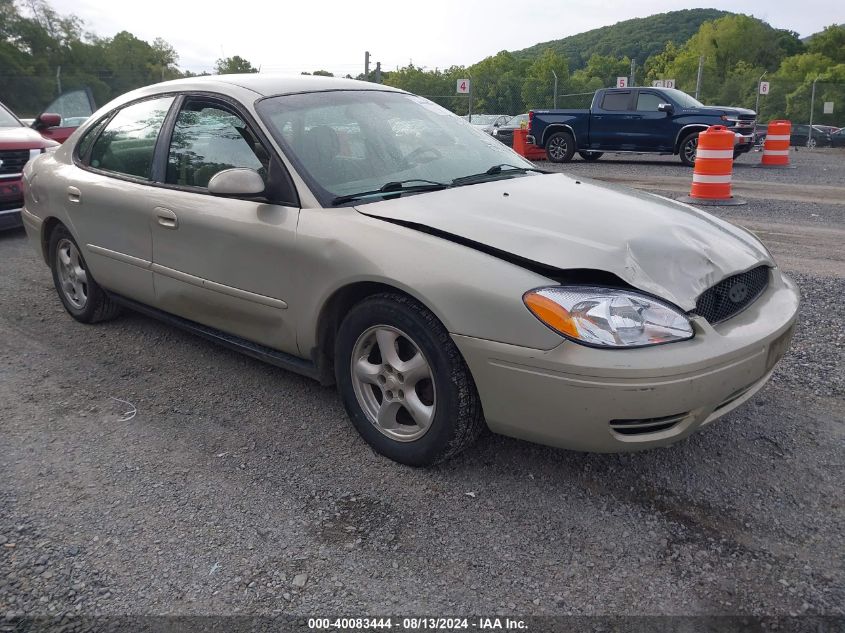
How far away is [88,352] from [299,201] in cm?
207

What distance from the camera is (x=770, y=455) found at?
308cm

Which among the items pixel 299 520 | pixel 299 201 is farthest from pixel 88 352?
pixel 299 520

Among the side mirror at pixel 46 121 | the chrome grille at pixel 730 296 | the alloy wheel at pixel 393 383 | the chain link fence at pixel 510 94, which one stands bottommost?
the alloy wheel at pixel 393 383

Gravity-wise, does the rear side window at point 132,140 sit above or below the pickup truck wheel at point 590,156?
above

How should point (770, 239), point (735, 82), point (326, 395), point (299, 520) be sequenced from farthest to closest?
point (735, 82) < point (770, 239) < point (326, 395) < point (299, 520)

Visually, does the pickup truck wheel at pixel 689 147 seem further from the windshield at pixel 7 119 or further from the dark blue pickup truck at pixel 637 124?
the windshield at pixel 7 119

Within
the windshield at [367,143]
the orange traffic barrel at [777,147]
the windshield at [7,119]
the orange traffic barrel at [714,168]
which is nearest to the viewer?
the windshield at [367,143]

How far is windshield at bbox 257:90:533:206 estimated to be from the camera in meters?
3.34

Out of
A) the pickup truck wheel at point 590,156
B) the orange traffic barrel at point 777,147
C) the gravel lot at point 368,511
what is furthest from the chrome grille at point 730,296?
the pickup truck wheel at point 590,156

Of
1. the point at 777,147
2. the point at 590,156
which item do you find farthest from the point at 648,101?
the point at 777,147

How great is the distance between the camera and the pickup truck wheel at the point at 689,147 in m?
16.0

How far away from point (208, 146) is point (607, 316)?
7.61 feet

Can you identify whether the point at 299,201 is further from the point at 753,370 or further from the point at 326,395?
the point at 753,370

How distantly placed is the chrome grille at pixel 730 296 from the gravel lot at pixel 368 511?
2.17 feet
